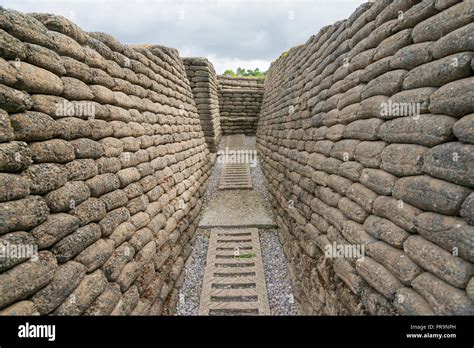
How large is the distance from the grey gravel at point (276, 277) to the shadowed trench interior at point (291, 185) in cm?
3

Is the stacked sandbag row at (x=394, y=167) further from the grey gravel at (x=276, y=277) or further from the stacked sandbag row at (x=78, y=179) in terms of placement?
the stacked sandbag row at (x=78, y=179)

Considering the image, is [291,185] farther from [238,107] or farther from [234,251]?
[238,107]

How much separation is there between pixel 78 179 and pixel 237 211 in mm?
4707

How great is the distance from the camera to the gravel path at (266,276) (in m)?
3.75

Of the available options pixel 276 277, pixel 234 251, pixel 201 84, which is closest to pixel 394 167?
pixel 276 277

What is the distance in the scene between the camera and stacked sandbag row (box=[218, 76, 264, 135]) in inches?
508

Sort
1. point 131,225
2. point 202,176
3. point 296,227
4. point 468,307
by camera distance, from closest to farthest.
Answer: point 468,307, point 131,225, point 296,227, point 202,176

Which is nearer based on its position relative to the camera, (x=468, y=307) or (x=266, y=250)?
(x=468, y=307)

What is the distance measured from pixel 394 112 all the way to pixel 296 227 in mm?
2677

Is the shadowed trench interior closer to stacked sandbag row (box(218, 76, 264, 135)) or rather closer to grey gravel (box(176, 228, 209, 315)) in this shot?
grey gravel (box(176, 228, 209, 315))

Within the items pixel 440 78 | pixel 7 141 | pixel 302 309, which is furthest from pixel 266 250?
pixel 7 141

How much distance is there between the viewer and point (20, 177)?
1.61 m

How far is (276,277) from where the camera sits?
14.2 ft

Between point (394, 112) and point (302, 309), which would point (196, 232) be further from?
point (394, 112)
